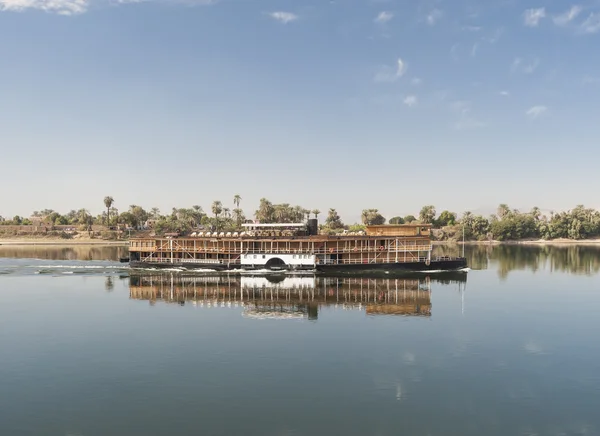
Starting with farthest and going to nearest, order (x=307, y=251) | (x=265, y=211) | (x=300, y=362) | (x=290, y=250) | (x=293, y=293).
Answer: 1. (x=265, y=211)
2. (x=290, y=250)
3. (x=307, y=251)
4. (x=293, y=293)
5. (x=300, y=362)

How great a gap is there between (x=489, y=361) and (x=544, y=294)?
3231cm

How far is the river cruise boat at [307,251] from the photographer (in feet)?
248

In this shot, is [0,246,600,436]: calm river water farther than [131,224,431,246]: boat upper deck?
No

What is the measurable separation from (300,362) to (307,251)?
46.4 metres

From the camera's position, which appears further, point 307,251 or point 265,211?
point 265,211

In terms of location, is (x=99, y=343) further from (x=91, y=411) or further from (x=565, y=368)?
(x=565, y=368)

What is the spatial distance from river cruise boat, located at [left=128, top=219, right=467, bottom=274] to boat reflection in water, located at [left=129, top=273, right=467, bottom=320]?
3814mm

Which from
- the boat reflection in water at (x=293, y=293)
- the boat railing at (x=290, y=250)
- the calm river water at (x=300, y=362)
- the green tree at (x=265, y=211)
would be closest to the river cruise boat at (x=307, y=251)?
the boat railing at (x=290, y=250)

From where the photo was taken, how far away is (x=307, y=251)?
77.8 meters

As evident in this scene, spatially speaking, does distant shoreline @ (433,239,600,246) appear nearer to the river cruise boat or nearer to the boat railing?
the river cruise boat

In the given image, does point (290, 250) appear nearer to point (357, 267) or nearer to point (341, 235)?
point (341, 235)

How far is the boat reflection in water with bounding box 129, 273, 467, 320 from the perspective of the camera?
4938cm

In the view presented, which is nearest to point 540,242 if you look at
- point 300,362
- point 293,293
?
point 293,293

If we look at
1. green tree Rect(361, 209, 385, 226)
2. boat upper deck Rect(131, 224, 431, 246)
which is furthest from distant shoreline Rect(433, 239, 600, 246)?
boat upper deck Rect(131, 224, 431, 246)
